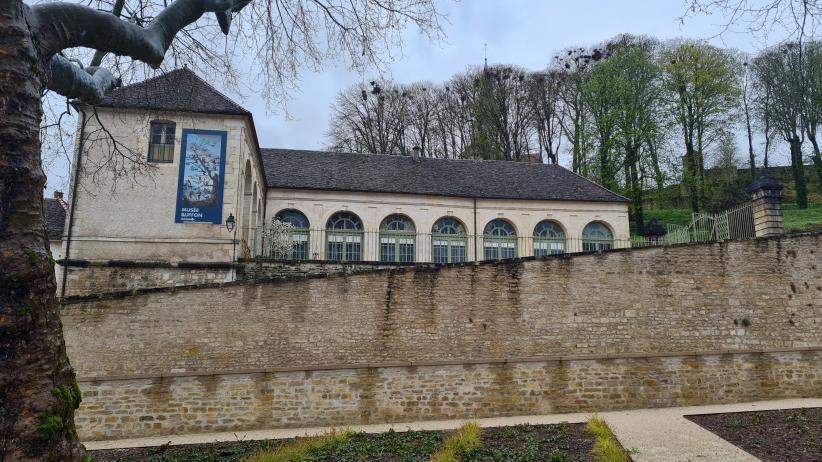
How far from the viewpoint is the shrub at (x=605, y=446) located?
6.99 m

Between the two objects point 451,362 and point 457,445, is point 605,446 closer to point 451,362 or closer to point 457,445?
point 457,445

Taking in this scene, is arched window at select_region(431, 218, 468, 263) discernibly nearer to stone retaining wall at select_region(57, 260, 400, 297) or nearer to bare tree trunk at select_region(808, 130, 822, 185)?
stone retaining wall at select_region(57, 260, 400, 297)

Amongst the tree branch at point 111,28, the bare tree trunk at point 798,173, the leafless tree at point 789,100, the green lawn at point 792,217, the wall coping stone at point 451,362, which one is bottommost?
the wall coping stone at point 451,362

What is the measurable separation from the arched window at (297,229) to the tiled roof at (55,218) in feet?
24.8

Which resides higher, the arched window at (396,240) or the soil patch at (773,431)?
the arched window at (396,240)

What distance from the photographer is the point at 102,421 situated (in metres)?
10.3

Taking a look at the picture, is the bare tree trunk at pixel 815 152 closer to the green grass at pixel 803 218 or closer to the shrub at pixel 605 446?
the green grass at pixel 803 218

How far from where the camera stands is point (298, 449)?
775 cm

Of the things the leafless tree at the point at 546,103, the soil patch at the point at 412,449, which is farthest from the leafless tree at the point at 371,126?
the soil patch at the point at 412,449

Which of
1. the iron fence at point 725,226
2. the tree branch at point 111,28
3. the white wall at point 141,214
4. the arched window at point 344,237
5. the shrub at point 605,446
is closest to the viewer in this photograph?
the tree branch at point 111,28

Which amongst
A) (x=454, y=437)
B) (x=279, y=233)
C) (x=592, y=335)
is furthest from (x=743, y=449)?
(x=279, y=233)

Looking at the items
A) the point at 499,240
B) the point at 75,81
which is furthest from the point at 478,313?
the point at 499,240

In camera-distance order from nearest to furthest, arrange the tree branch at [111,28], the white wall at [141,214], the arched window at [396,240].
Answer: the tree branch at [111,28], the white wall at [141,214], the arched window at [396,240]

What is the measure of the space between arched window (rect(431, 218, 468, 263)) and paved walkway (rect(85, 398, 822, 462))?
1317 cm
